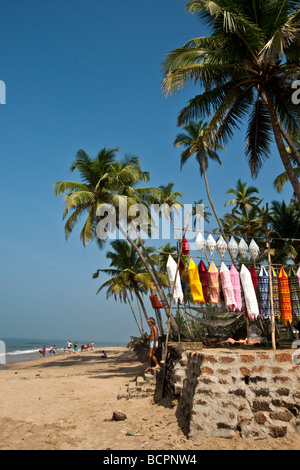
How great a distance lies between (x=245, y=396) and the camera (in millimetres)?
5379

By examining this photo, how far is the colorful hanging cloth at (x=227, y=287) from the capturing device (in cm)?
941

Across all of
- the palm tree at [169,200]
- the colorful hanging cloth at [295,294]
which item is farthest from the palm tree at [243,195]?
the colorful hanging cloth at [295,294]

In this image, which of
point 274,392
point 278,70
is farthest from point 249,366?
point 278,70

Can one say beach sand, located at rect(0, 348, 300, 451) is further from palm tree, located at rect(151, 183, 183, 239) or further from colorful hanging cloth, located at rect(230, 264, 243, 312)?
palm tree, located at rect(151, 183, 183, 239)

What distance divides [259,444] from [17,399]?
21.9ft

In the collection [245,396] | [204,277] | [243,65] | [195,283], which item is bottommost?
[245,396]

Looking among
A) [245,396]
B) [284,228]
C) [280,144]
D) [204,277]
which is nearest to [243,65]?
[280,144]

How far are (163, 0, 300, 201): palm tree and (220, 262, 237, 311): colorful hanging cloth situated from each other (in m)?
3.30

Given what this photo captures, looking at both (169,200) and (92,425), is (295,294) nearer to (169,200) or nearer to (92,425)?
(92,425)

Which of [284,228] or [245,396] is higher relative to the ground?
[284,228]

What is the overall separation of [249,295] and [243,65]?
22.8ft

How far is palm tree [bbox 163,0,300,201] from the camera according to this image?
9.95m

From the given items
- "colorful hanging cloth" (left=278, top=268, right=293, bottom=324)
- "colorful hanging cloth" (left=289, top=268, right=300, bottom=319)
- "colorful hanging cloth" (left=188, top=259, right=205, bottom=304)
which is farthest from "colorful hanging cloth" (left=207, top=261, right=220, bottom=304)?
"colorful hanging cloth" (left=289, top=268, right=300, bottom=319)

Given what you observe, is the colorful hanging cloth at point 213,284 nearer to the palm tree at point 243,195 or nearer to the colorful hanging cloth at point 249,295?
the colorful hanging cloth at point 249,295
